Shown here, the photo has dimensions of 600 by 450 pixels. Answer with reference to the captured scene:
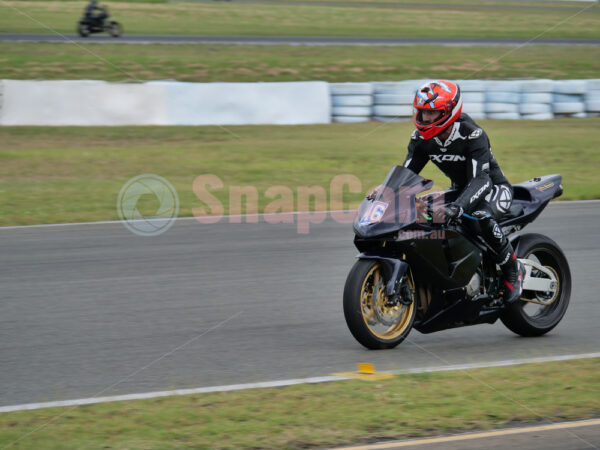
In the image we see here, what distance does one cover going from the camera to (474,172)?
595cm

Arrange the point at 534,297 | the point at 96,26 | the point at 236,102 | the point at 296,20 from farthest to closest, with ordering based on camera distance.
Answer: the point at 296,20
the point at 96,26
the point at 236,102
the point at 534,297

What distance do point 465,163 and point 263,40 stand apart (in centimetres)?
2619

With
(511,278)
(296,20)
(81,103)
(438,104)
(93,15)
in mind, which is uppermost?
(296,20)

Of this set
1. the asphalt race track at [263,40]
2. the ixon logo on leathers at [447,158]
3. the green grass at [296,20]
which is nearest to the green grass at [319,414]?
the ixon logo on leathers at [447,158]

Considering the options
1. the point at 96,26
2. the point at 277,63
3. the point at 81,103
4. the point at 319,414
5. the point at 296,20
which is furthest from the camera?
the point at 296,20

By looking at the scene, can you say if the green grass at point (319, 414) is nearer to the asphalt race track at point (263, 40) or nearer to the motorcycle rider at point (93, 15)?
the asphalt race track at point (263, 40)

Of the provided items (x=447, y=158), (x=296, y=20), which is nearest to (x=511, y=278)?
(x=447, y=158)

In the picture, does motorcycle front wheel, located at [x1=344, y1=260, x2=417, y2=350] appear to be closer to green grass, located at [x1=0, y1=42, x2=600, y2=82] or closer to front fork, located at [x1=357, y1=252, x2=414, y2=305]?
front fork, located at [x1=357, y1=252, x2=414, y2=305]

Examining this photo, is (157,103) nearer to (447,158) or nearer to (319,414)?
(447,158)

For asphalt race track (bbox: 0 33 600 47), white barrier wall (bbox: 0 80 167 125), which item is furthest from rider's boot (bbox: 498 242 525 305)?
asphalt race track (bbox: 0 33 600 47)

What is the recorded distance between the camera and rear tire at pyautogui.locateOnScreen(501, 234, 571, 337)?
257 inches

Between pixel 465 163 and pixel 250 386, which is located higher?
pixel 465 163

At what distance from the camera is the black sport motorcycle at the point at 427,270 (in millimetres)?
5742

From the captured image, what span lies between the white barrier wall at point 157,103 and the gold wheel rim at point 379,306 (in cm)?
1271
